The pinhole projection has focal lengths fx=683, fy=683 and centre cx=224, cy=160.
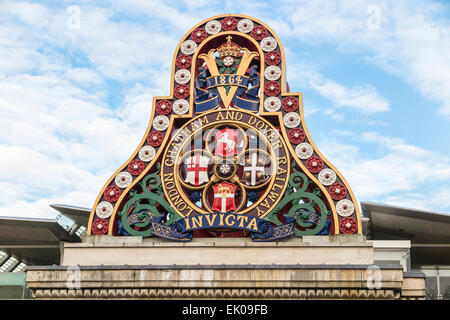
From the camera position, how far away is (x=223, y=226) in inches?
1176

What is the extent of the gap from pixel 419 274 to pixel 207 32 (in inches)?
631

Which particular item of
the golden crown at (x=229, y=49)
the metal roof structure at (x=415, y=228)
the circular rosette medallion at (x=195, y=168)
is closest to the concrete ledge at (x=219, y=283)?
the circular rosette medallion at (x=195, y=168)

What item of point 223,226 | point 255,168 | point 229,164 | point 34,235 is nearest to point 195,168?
point 229,164

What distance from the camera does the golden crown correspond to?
34.5 m

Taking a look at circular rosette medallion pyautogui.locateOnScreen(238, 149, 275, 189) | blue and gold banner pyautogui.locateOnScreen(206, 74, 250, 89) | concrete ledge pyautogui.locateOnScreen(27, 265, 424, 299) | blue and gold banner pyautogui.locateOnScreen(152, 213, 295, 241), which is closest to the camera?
concrete ledge pyautogui.locateOnScreen(27, 265, 424, 299)

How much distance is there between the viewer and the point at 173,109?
1312 inches

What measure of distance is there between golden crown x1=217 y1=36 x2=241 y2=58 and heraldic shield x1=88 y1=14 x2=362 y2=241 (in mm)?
60

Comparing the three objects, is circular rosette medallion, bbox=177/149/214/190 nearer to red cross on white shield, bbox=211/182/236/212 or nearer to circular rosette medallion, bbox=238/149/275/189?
red cross on white shield, bbox=211/182/236/212

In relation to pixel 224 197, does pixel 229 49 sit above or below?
above

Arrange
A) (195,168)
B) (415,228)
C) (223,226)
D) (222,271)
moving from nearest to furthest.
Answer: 1. (222,271)
2. (223,226)
3. (195,168)
4. (415,228)

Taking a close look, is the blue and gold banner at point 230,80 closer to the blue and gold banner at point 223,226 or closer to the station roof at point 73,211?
the blue and gold banner at point 223,226

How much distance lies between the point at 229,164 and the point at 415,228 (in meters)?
13.7

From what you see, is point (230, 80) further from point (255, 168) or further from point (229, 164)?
point (255, 168)

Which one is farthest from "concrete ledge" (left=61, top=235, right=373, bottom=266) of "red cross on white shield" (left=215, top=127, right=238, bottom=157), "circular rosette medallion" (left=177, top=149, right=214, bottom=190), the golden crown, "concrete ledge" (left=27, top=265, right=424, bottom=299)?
the golden crown
